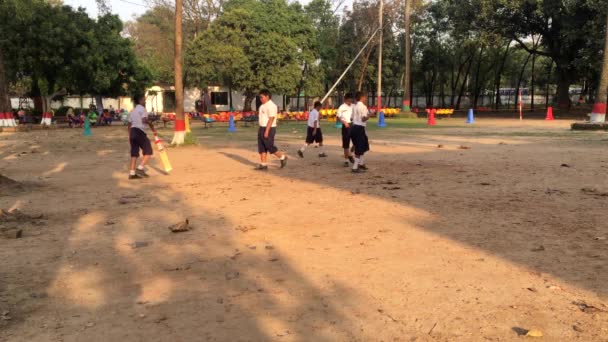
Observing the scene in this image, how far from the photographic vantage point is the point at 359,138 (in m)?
10.0

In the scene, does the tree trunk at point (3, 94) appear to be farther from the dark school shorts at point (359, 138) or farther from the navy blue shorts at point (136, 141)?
the dark school shorts at point (359, 138)

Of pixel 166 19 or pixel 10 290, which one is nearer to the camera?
pixel 10 290

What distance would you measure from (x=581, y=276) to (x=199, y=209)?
474 cm

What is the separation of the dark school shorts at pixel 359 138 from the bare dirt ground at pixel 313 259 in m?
0.92

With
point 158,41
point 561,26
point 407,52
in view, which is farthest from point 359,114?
point 158,41

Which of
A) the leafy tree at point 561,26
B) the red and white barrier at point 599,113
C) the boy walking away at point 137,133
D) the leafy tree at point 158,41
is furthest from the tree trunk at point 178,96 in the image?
the leafy tree at point 158,41

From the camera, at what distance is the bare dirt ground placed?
339 cm

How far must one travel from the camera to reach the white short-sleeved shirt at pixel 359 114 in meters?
9.96

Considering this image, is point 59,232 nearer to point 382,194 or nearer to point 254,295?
point 254,295

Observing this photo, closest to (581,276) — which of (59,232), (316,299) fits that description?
(316,299)

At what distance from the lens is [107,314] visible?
358cm

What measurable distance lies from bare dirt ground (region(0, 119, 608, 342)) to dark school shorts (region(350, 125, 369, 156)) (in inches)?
36.1

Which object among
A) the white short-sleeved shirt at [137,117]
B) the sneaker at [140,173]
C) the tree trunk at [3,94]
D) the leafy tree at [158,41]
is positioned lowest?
the sneaker at [140,173]

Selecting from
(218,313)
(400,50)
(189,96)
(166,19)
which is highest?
(166,19)
